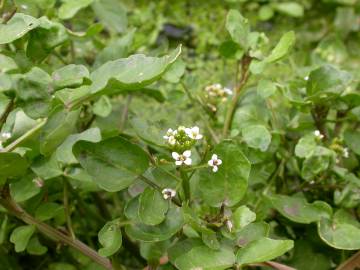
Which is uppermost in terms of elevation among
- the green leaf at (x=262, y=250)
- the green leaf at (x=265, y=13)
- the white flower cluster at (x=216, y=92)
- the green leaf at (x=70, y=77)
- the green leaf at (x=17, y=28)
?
the green leaf at (x=17, y=28)

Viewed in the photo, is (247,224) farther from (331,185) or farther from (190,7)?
(190,7)

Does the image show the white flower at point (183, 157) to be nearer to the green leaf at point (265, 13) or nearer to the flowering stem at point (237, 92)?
the flowering stem at point (237, 92)

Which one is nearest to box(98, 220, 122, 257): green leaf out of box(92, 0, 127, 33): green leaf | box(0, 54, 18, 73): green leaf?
box(0, 54, 18, 73): green leaf

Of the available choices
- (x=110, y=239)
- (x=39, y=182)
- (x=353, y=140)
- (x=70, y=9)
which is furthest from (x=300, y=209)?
(x=70, y=9)

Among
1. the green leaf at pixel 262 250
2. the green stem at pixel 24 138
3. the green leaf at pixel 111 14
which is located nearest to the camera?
the green leaf at pixel 262 250

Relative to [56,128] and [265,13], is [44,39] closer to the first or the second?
[56,128]

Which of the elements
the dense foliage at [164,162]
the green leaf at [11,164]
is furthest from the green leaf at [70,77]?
the green leaf at [11,164]

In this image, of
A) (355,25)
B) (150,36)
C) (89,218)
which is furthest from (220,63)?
(89,218)
